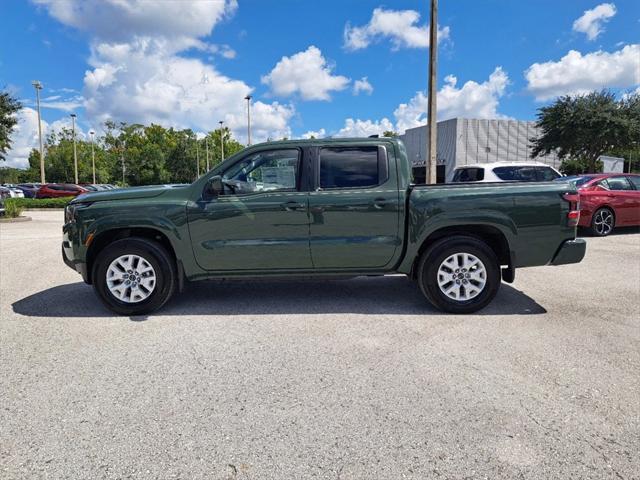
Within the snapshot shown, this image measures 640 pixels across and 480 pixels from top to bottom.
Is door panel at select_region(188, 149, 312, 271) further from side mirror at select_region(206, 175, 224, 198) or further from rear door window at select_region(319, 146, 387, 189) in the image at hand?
rear door window at select_region(319, 146, 387, 189)

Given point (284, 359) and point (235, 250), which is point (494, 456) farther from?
point (235, 250)

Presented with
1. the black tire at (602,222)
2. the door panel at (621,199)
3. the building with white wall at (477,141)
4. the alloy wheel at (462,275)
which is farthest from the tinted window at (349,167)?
the building with white wall at (477,141)

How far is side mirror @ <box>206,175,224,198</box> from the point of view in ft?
15.0

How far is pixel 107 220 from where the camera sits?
4.66 m

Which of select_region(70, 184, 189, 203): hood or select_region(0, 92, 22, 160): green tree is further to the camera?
select_region(0, 92, 22, 160): green tree

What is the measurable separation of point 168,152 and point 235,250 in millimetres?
71110

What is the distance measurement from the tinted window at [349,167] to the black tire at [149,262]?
1.88m

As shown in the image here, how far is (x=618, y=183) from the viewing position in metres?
10.4

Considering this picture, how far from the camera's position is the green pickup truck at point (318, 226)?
464 centimetres

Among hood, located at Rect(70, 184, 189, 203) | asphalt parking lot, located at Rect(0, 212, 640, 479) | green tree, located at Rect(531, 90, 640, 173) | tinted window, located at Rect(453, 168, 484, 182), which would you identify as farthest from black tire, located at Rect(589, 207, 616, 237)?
green tree, located at Rect(531, 90, 640, 173)

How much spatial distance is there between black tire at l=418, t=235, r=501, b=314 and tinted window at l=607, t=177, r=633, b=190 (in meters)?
7.58

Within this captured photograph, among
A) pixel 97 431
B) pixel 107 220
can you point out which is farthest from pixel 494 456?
pixel 107 220

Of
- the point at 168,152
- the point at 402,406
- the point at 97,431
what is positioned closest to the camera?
the point at 97,431

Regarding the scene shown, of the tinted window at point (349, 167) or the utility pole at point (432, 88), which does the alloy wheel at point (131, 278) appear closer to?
the tinted window at point (349, 167)
